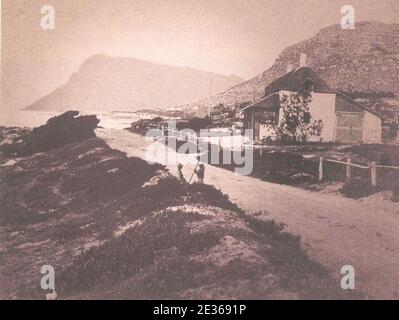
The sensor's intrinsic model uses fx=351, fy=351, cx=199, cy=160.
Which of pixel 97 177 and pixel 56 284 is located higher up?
pixel 97 177

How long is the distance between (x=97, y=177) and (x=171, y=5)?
5094 mm

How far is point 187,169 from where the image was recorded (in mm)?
11820

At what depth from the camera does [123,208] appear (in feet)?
28.8

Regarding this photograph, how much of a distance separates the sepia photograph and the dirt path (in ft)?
0.13

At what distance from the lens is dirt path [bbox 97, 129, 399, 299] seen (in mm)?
6699

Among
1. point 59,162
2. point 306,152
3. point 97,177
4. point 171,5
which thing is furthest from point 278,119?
point 59,162

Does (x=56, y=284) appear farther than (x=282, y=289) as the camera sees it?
Yes

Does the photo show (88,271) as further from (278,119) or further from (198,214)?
(278,119)

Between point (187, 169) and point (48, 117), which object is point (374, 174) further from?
point (48, 117)

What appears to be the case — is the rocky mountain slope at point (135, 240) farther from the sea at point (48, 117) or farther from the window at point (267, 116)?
the window at point (267, 116)

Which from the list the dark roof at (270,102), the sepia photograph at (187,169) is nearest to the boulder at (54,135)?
the sepia photograph at (187,169)

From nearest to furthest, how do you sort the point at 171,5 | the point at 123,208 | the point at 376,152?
the point at 123,208, the point at 171,5, the point at 376,152

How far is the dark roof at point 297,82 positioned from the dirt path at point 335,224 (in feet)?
12.4

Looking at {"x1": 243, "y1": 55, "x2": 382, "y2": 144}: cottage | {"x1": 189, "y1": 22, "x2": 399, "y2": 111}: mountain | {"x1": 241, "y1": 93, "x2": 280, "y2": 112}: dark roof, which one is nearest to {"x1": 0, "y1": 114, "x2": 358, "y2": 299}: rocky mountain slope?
{"x1": 243, "y1": 55, "x2": 382, "y2": 144}: cottage
